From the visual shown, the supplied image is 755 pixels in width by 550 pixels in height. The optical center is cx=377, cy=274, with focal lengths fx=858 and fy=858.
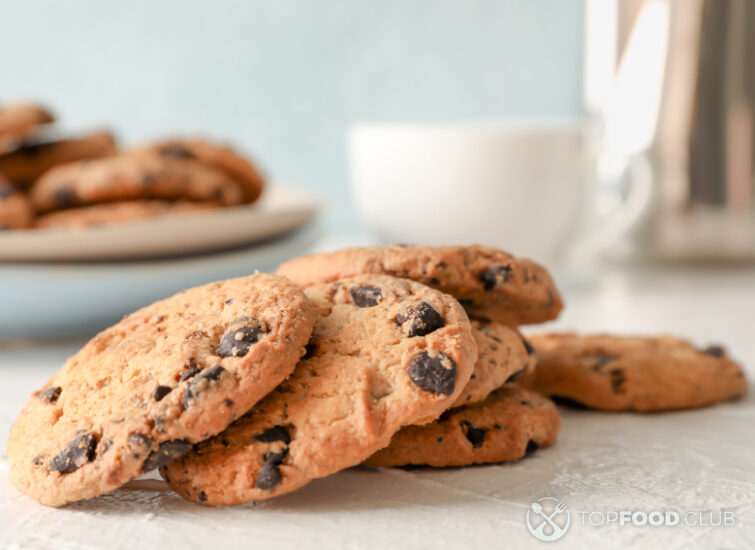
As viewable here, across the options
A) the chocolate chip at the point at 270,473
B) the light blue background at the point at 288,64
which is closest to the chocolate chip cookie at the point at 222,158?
the chocolate chip at the point at 270,473

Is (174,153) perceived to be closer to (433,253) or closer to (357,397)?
(433,253)

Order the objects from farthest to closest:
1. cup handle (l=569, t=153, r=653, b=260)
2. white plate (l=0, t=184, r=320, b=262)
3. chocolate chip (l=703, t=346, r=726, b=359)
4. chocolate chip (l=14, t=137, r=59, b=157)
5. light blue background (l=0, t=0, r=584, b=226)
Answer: light blue background (l=0, t=0, r=584, b=226) → cup handle (l=569, t=153, r=653, b=260) → chocolate chip (l=14, t=137, r=59, b=157) → white plate (l=0, t=184, r=320, b=262) → chocolate chip (l=703, t=346, r=726, b=359)

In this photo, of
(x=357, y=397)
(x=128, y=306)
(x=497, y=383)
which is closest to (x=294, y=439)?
(x=357, y=397)

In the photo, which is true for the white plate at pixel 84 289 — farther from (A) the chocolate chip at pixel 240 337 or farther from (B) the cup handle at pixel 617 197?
(B) the cup handle at pixel 617 197

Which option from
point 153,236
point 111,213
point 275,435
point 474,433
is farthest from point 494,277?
point 111,213

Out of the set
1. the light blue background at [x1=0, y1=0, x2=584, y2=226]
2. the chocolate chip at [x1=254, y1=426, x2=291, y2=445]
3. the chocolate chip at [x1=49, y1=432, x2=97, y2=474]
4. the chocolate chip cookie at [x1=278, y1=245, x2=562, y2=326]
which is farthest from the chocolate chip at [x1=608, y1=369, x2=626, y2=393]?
the light blue background at [x1=0, y1=0, x2=584, y2=226]

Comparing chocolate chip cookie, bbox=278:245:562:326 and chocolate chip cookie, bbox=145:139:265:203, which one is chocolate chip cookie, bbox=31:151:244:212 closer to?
chocolate chip cookie, bbox=145:139:265:203

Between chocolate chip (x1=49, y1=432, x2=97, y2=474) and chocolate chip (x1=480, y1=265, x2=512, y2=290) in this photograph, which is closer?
chocolate chip (x1=49, y1=432, x2=97, y2=474)
